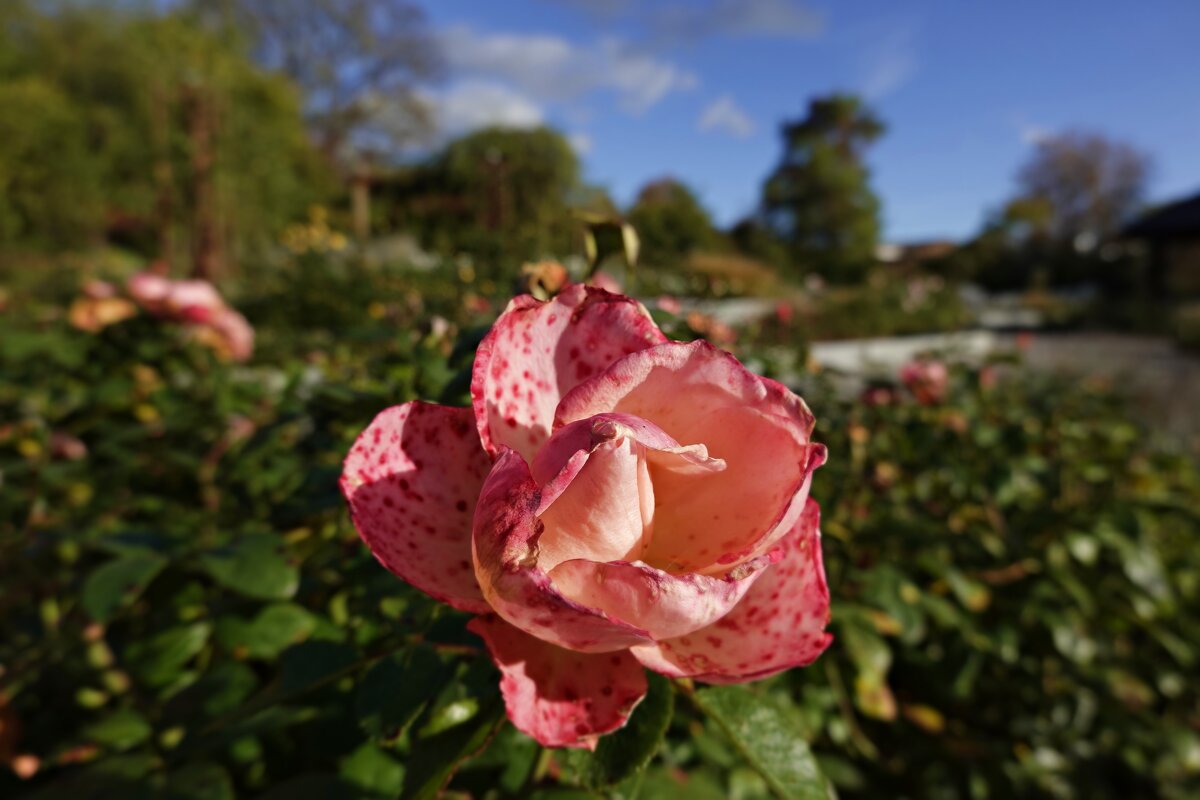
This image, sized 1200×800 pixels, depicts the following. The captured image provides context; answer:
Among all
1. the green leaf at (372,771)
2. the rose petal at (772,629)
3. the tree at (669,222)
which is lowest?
the green leaf at (372,771)

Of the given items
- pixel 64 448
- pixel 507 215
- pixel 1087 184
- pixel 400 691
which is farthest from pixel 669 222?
pixel 1087 184

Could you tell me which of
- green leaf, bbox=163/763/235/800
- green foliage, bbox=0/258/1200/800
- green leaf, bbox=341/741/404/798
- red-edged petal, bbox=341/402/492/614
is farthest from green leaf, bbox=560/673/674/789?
green leaf, bbox=163/763/235/800

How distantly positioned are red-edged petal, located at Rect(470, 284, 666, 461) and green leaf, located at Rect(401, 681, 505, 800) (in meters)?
0.15

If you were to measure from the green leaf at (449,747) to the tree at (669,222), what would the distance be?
0.64 metres

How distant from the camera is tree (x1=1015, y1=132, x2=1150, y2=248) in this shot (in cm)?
3397

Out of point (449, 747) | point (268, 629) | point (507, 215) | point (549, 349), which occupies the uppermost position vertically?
point (507, 215)

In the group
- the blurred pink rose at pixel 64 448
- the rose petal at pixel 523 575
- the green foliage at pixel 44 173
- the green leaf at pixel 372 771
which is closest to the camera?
the rose petal at pixel 523 575

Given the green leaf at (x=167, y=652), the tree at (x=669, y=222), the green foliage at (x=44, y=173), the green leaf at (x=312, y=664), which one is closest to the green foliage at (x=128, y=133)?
the green foliage at (x=44, y=173)

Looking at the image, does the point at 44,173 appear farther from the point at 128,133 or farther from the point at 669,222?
the point at 669,222

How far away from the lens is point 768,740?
440 millimetres

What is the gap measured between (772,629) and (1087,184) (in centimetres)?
4186

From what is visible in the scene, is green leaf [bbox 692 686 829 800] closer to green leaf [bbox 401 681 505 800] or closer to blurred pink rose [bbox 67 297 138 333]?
green leaf [bbox 401 681 505 800]

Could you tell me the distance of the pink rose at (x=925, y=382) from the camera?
172 centimetres

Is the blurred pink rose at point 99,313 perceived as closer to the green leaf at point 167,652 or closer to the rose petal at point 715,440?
the green leaf at point 167,652
